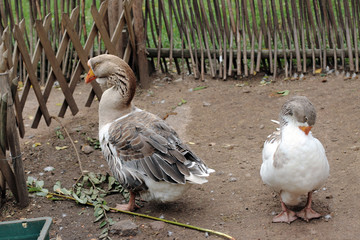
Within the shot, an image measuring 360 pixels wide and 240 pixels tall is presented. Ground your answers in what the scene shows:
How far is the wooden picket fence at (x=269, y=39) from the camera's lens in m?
6.75

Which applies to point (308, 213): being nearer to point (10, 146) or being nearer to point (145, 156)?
point (145, 156)

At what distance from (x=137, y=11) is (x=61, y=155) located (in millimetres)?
2490

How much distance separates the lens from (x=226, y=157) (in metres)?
5.10

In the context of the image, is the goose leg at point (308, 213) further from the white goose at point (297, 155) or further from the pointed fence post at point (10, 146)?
the pointed fence post at point (10, 146)

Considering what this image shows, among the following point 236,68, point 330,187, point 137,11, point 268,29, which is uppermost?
point 137,11

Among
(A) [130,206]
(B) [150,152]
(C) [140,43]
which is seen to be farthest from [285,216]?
(C) [140,43]

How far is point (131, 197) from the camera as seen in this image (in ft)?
13.7

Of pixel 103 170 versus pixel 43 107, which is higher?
pixel 43 107

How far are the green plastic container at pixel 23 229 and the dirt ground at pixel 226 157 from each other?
53 centimetres

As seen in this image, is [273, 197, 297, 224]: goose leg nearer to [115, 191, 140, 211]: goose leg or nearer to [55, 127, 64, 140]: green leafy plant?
Result: [115, 191, 140, 211]: goose leg

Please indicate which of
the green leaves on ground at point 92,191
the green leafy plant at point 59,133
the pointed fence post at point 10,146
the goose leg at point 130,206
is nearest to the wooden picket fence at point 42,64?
the pointed fence post at point 10,146

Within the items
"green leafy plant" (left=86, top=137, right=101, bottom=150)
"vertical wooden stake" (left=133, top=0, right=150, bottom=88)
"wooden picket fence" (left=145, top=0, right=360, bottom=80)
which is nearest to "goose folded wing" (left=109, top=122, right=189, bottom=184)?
"green leafy plant" (left=86, top=137, right=101, bottom=150)

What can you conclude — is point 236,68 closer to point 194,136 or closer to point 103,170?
point 194,136

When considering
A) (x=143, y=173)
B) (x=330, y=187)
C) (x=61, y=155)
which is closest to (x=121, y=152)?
(x=143, y=173)
